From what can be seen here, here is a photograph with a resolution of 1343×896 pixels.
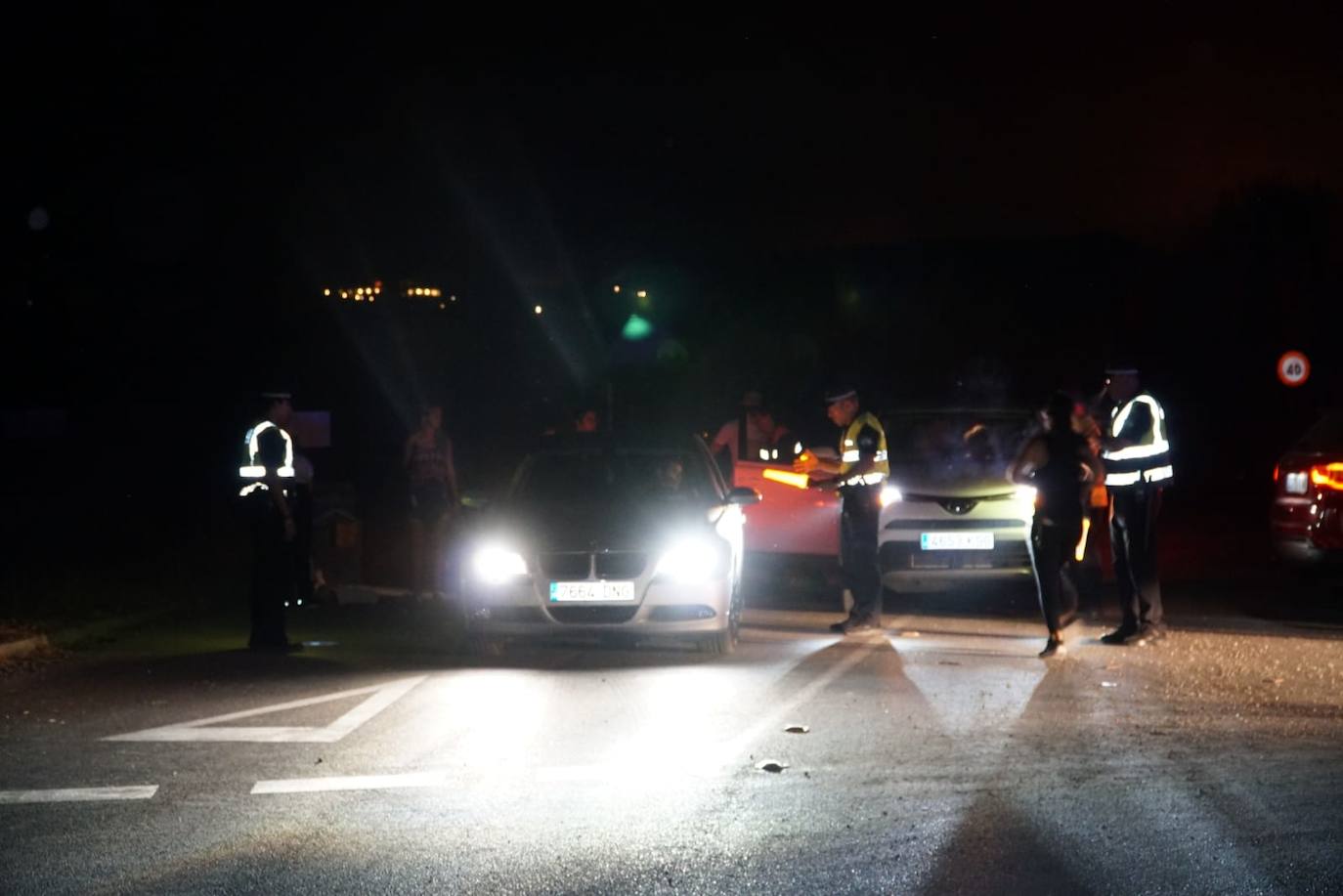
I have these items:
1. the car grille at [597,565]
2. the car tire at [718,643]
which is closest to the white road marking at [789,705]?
the car tire at [718,643]

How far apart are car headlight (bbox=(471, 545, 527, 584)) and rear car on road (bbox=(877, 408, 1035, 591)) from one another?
3313 mm

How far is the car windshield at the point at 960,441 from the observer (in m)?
14.9

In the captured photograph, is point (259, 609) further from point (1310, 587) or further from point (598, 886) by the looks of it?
point (1310, 587)

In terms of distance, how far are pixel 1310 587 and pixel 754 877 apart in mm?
13000

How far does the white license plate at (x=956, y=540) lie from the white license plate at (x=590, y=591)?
132 inches

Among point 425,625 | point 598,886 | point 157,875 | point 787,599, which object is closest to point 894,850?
point 598,886

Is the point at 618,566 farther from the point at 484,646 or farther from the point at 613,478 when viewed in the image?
the point at 613,478

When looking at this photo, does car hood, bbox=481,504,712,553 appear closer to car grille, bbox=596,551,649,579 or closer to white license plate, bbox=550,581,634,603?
car grille, bbox=596,551,649,579

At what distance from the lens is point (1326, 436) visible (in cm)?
1600

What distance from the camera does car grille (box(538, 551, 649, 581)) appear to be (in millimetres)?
12148

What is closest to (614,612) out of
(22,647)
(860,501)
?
(860,501)

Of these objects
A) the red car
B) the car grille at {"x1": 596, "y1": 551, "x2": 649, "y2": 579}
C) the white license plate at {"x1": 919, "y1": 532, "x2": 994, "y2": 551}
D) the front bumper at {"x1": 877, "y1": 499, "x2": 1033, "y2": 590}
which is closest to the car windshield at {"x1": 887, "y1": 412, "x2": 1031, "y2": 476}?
the front bumper at {"x1": 877, "y1": 499, "x2": 1033, "y2": 590}

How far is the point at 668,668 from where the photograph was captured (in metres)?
11.8

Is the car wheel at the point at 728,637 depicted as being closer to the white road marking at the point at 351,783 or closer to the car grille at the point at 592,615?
the car grille at the point at 592,615
